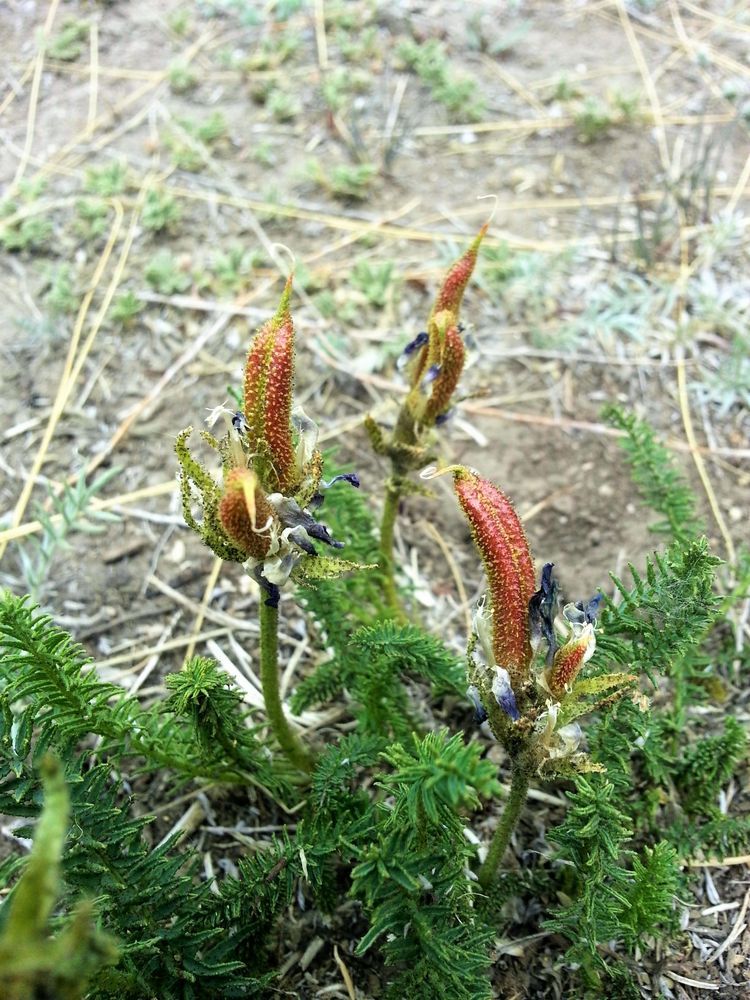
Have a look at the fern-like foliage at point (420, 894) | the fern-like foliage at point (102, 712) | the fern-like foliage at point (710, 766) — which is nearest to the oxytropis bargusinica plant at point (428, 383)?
the fern-like foliage at point (102, 712)

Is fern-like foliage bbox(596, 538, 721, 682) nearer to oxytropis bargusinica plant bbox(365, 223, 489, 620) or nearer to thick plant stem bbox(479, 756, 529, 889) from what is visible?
thick plant stem bbox(479, 756, 529, 889)

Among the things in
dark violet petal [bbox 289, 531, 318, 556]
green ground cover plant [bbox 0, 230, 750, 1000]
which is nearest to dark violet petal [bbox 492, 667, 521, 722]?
green ground cover plant [bbox 0, 230, 750, 1000]

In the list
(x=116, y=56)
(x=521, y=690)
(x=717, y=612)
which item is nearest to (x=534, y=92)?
(x=116, y=56)

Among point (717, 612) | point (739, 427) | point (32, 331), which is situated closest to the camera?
point (717, 612)

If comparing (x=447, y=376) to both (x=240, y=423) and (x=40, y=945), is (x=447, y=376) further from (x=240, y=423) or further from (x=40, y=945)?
(x=40, y=945)

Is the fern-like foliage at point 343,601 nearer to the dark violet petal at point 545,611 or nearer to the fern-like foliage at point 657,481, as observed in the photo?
the dark violet petal at point 545,611

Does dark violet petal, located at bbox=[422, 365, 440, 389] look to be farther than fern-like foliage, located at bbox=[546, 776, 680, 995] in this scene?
Yes

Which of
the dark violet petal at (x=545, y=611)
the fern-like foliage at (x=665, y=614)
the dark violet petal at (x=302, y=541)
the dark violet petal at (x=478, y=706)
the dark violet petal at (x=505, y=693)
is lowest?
the fern-like foliage at (x=665, y=614)

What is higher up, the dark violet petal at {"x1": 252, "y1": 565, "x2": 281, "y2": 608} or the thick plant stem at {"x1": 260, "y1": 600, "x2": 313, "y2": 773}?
the dark violet petal at {"x1": 252, "y1": 565, "x2": 281, "y2": 608}

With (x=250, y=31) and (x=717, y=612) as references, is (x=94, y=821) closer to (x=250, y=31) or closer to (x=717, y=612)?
(x=717, y=612)
